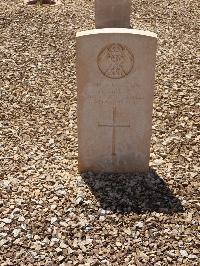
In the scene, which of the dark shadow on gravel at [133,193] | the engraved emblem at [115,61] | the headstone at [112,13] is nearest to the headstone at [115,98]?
the engraved emblem at [115,61]

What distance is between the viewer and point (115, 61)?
4.49m

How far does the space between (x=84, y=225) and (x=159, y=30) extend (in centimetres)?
641

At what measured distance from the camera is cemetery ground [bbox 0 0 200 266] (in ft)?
13.6

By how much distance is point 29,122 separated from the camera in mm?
6328

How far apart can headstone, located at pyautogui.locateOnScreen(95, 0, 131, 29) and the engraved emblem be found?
201 inches

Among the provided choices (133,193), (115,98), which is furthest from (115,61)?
(133,193)

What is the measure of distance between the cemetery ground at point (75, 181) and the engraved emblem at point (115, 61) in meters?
1.32

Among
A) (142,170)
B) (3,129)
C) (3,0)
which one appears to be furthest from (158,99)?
(3,0)

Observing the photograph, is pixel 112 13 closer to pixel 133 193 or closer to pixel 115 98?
pixel 115 98

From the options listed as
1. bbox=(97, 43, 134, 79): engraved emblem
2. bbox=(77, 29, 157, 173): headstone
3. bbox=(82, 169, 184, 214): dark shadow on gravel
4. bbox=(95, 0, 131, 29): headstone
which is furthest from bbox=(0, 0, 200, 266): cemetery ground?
bbox=(97, 43, 134, 79): engraved emblem

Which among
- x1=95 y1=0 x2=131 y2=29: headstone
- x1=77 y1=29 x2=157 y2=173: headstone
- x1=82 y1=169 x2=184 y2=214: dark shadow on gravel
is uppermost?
x1=95 y1=0 x2=131 y2=29: headstone

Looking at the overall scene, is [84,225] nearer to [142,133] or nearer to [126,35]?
[142,133]

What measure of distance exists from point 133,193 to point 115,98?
112 centimetres

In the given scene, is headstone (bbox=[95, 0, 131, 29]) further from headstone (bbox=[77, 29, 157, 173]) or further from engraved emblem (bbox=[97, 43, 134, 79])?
engraved emblem (bbox=[97, 43, 134, 79])
